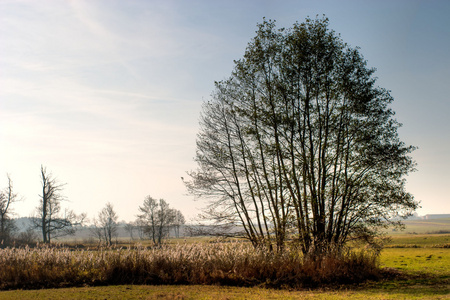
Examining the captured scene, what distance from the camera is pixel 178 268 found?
12.7 metres

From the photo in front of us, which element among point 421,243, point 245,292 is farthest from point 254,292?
point 421,243

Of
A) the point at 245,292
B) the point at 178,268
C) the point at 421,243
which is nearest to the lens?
the point at 245,292

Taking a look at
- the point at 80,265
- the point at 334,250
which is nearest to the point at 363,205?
the point at 334,250

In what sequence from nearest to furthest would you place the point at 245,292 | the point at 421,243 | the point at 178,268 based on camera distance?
the point at 245,292
the point at 178,268
the point at 421,243

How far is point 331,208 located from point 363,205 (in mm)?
1628

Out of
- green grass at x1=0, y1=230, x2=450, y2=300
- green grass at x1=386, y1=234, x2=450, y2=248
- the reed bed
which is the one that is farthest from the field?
green grass at x1=386, y1=234, x2=450, y2=248

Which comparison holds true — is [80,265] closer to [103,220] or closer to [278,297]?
[278,297]

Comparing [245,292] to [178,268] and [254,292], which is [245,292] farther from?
[178,268]

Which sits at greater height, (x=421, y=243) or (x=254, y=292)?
(x=254, y=292)

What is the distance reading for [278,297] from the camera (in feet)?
31.0

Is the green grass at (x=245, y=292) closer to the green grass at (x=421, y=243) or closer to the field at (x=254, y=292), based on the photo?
the field at (x=254, y=292)

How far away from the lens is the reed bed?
12219mm

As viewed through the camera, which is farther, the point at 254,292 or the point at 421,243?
the point at 421,243

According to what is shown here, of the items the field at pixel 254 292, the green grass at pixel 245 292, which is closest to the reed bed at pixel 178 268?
the field at pixel 254 292
